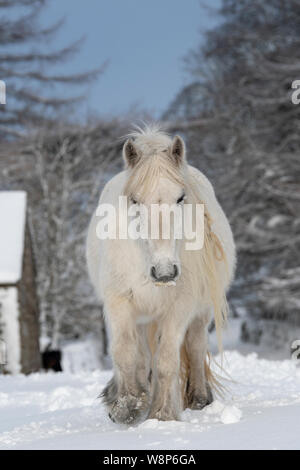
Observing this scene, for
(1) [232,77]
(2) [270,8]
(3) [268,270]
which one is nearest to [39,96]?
(1) [232,77]

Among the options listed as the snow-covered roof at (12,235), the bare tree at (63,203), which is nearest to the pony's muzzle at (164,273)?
the snow-covered roof at (12,235)

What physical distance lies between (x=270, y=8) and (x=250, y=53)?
1.78 meters

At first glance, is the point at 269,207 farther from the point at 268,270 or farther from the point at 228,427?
the point at 228,427

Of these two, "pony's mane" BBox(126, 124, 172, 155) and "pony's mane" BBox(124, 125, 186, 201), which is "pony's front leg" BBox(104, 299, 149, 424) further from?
"pony's mane" BBox(126, 124, 172, 155)

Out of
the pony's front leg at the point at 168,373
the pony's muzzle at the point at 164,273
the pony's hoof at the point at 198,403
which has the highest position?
the pony's muzzle at the point at 164,273

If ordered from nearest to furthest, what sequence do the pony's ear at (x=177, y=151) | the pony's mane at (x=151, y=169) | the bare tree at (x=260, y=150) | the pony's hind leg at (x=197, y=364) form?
the pony's mane at (x=151, y=169) → the pony's ear at (x=177, y=151) → the pony's hind leg at (x=197, y=364) → the bare tree at (x=260, y=150)

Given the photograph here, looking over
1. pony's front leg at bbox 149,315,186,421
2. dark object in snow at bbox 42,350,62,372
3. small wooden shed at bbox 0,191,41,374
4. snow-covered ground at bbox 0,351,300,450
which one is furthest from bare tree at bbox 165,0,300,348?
pony's front leg at bbox 149,315,186,421

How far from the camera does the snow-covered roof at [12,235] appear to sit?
46.2ft

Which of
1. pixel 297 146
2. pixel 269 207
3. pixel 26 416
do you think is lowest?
pixel 26 416

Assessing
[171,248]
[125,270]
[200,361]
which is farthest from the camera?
[200,361]

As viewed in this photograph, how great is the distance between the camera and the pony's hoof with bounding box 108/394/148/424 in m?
4.49

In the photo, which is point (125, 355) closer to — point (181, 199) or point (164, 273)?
point (164, 273)

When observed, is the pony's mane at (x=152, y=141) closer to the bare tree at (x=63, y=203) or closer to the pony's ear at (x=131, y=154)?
the pony's ear at (x=131, y=154)

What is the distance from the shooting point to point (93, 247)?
18.5ft
